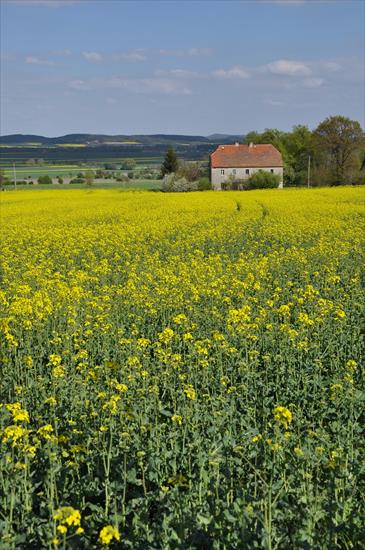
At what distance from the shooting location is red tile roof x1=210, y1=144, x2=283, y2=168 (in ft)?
266

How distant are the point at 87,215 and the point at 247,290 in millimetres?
18667

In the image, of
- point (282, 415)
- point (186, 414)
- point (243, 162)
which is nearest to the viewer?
point (282, 415)

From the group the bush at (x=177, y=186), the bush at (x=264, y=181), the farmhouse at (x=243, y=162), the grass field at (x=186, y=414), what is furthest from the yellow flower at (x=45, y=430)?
the farmhouse at (x=243, y=162)

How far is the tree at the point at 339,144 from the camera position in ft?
251

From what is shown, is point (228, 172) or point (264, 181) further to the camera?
point (228, 172)

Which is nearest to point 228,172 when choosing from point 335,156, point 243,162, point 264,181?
point 243,162

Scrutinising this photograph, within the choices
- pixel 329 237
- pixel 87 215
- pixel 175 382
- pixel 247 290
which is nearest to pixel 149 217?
pixel 87 215

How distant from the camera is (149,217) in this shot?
90.8 ft

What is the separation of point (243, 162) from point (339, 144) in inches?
455

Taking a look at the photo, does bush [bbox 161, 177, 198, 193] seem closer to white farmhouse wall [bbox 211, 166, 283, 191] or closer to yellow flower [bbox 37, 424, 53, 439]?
white farmhouse wall [bbox 211, 166, 283, 191]

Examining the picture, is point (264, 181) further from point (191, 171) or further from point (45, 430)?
point (45, 430)

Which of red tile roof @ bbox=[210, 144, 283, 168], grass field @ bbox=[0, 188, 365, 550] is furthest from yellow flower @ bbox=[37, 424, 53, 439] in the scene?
red tile roof @ bbox=[210, 144, 283, 168]

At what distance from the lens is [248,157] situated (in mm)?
82188

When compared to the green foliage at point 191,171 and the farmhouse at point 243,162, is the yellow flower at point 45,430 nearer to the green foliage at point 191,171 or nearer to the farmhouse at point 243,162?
the green foliage at point 191,171
